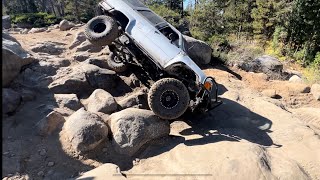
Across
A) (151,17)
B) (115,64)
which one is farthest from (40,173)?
(151,17)

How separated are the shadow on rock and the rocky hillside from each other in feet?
0.08

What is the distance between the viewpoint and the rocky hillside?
6.20m

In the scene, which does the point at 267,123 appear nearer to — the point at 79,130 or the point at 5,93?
the point at 79,130

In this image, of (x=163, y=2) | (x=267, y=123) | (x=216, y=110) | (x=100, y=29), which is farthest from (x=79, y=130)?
(x=163, y=2)

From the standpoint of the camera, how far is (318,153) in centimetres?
727

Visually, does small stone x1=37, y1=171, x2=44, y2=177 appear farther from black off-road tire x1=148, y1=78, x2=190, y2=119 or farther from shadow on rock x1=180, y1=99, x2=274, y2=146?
shadow on rock x1=180, y1=99, x2=274, y2=146

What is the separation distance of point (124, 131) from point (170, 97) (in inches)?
52.8

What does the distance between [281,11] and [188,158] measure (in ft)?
50.3

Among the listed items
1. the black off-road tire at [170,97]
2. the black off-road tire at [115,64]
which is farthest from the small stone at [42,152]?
the black off-road tire at [115,64]

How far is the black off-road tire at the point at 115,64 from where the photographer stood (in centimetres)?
966

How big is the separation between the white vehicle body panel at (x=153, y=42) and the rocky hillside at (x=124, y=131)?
124 cm

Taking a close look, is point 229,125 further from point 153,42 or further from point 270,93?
point 270,93

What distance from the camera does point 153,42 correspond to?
808 centimetres

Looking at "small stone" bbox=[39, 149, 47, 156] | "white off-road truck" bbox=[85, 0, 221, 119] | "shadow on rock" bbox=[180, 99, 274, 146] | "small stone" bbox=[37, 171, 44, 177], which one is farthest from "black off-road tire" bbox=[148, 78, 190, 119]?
"small stone" bbox=[37, 171, 44, 177]
